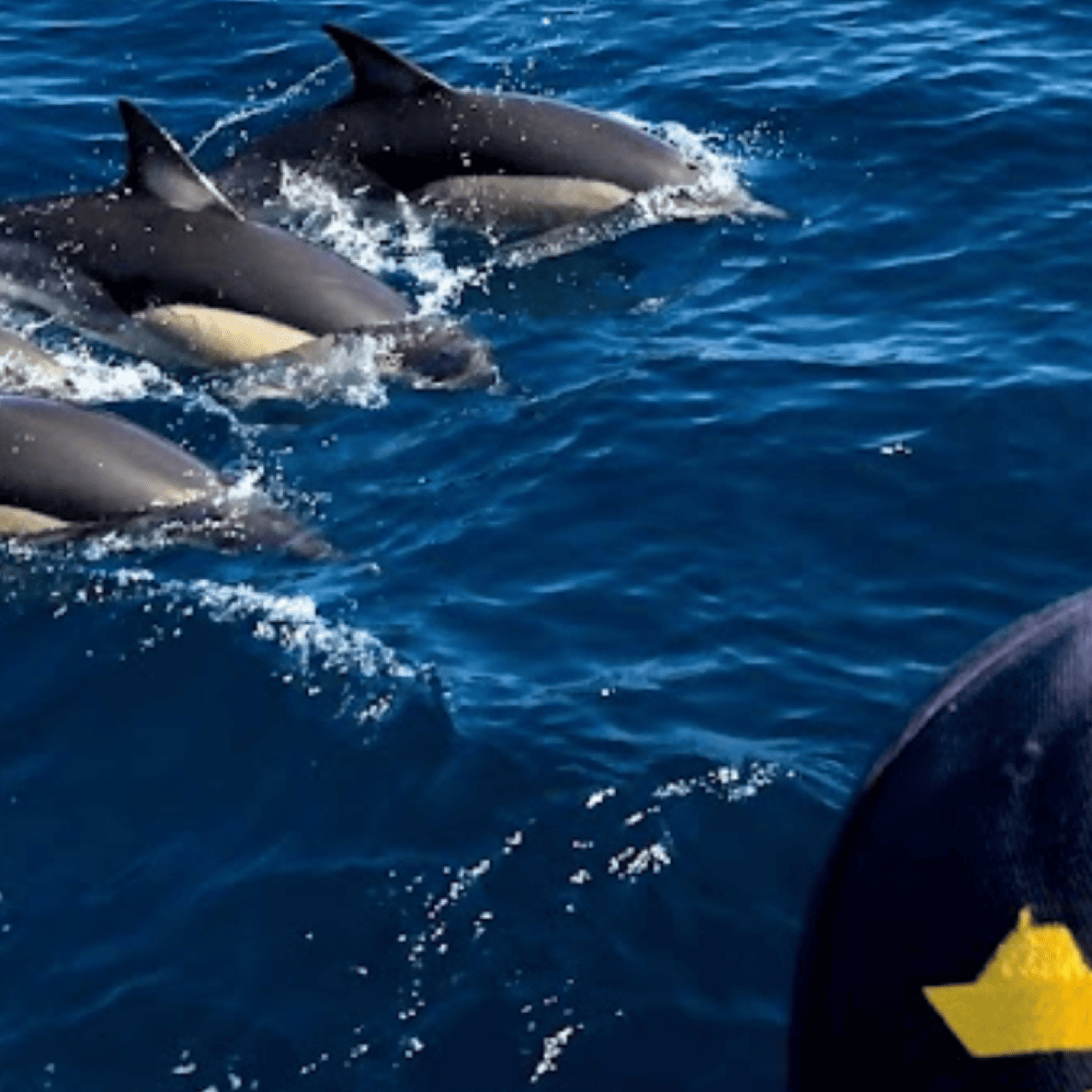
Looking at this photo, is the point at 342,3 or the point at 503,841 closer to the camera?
the point at 503,841


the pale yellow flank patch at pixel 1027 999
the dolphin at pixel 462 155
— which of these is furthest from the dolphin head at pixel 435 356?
the pale yellow flank patch at pixel 1027 999

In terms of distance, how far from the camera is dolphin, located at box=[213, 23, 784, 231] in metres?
15.8

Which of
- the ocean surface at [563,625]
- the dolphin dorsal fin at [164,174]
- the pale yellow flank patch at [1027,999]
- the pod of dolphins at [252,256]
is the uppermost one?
the pale yellow flank patch at [1027,999]

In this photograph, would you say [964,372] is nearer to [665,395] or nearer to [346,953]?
[665,395]

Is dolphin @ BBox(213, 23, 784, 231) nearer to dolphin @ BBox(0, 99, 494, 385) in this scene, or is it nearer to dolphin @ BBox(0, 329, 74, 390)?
dolphin @ BBox(0, 99, 494, 385)

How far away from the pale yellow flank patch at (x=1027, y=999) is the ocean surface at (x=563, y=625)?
16.4 feet

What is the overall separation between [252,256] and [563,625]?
4768 millimetres

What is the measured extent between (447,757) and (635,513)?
258 centimetres

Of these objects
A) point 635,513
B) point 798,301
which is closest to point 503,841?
point 635,513

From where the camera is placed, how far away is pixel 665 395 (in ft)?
42.2

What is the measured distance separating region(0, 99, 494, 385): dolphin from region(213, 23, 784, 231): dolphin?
177 centimetres

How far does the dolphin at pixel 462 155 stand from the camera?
15844 millimetres

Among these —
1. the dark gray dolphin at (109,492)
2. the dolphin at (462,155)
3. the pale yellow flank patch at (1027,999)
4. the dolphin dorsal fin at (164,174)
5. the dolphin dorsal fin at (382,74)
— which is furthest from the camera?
the dolphin at (462,155)

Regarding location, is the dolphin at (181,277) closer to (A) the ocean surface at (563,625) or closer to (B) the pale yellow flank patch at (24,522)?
(A) the ocean surface at (563,625)
